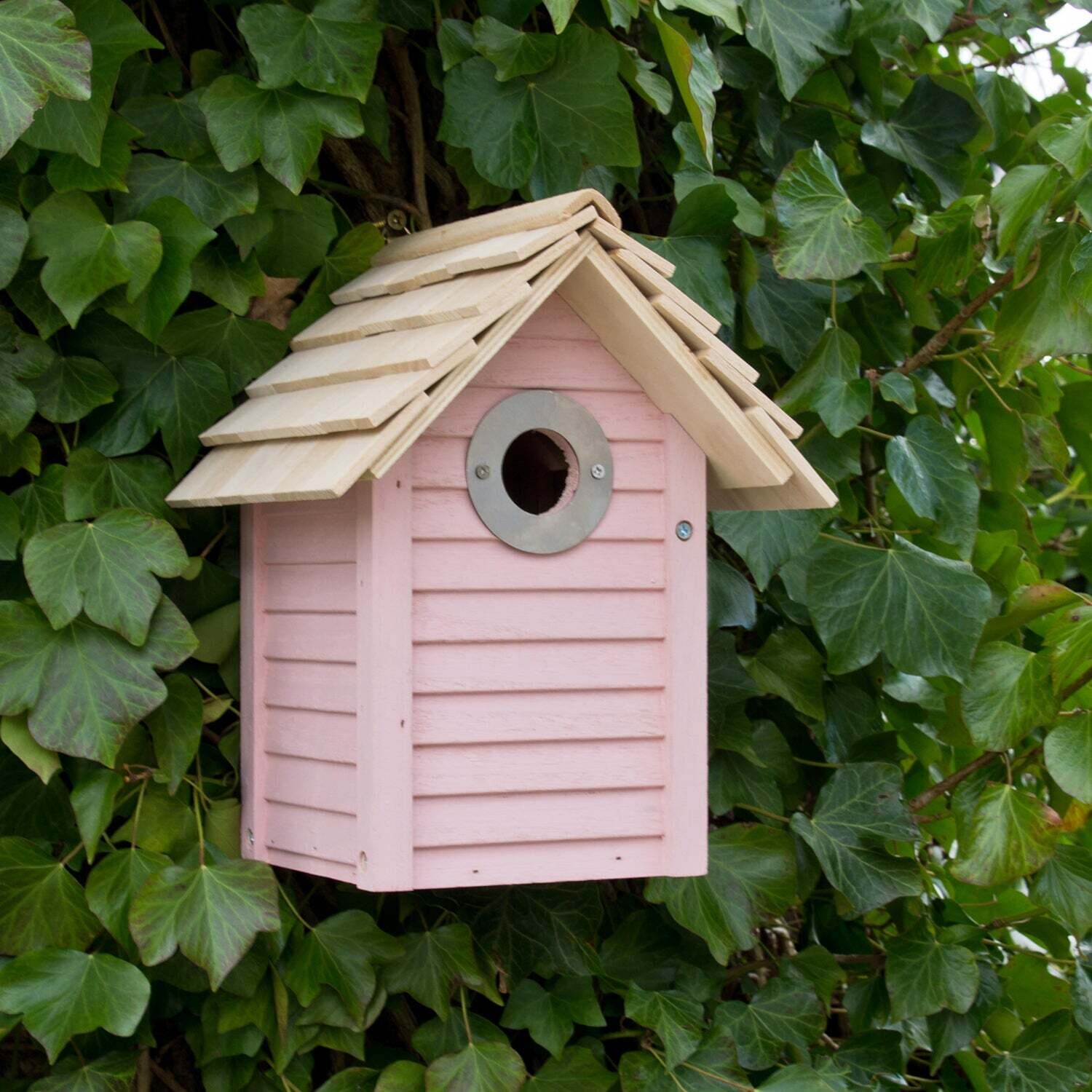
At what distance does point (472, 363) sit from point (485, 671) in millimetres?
271

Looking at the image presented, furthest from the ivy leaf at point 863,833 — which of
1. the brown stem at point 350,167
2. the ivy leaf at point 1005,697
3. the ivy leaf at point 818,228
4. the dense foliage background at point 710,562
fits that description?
the brown stem at point 350,167

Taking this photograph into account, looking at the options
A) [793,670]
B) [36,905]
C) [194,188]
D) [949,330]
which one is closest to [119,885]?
[36,905]

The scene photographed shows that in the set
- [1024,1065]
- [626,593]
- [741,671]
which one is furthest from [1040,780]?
[626,593]

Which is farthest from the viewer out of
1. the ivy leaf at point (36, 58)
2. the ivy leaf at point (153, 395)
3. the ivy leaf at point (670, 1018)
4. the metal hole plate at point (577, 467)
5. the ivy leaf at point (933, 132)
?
the ivy leaf at point (933, 132)

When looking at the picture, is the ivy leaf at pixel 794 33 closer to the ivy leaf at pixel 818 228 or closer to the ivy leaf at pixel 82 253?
the ivy leaf at pixel 818 228

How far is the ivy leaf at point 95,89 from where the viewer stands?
127cm

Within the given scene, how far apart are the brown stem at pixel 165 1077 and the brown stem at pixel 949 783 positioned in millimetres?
871

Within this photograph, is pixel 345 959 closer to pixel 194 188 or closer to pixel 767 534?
pixel 767 534

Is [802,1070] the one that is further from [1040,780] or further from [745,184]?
[745,184]

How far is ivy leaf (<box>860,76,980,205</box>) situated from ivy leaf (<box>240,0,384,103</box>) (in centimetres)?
66

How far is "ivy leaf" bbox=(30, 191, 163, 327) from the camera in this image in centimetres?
129

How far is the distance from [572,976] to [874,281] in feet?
2.76

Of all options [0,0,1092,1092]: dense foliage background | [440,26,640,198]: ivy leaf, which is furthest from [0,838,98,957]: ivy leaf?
[440,26,640,198]: ivy leaf

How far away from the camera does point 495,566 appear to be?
1273 millimetres
